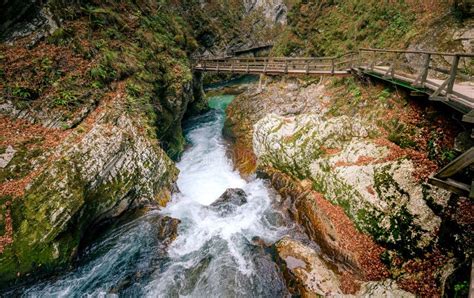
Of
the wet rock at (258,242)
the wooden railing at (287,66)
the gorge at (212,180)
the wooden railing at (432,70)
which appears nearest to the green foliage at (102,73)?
the gorge at (212,180)

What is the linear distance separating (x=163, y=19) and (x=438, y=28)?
18507 millimetres

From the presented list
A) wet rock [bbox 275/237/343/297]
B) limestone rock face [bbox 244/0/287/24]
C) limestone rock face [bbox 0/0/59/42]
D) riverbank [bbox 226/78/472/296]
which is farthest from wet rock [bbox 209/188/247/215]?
limestone rock face [bbox 244/0/287/24]

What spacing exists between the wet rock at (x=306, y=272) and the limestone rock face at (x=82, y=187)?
22.3 feet

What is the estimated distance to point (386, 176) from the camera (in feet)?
28.1

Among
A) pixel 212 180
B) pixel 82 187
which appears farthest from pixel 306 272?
pixel 212 180

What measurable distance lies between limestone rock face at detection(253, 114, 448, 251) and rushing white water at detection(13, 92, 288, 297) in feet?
8.04

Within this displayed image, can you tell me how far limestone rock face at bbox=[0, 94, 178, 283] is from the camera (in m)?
8.16

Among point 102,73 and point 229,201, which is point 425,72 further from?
point 102,73

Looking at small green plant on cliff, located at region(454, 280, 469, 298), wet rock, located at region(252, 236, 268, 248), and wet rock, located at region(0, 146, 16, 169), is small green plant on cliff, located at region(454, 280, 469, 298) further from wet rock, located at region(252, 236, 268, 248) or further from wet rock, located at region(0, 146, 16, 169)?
wet rock, located at region(0, 146, 16, 169)

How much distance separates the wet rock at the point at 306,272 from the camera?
7.77 m

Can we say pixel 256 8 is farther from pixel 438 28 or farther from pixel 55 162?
pixel 55 162

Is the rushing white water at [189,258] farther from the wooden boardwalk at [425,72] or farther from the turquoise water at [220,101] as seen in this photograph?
the turquoise water at [220,101]

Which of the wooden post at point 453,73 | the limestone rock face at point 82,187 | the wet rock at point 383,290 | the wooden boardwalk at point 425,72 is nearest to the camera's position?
the wooden post at point 453,73

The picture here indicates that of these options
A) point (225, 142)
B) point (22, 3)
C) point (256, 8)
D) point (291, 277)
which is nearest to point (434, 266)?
point (291, 277)
